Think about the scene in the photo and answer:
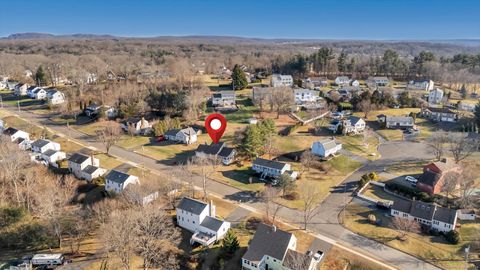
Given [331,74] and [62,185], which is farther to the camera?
[331,74]

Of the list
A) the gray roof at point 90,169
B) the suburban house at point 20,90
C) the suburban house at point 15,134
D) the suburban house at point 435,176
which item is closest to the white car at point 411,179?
the suburban house at point 435,176

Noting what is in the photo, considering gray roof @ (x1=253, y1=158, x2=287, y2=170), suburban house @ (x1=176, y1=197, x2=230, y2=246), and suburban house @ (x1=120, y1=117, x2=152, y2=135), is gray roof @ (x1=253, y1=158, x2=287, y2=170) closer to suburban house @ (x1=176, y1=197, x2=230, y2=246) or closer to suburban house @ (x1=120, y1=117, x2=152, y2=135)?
suburban house @ (x1=176, y1=197, x2=230, y2=246)

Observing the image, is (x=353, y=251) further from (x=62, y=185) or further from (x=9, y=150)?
(x=9, y=150)

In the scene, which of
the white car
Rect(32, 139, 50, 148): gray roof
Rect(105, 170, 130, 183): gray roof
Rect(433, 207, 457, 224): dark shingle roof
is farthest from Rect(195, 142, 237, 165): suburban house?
Rect(433, 207, 457, 224): dark shingle roof

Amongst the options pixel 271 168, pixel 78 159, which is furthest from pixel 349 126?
pixel 78 159

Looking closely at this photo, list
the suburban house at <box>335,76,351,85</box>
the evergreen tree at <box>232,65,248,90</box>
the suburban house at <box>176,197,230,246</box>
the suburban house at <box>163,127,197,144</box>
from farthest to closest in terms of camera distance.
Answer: the suburban house at <box>335,76,351,85</box>
the evergreen tree at <box>232,65,248,90</box>
the suburban house at <box>163,127,197,144</box>
the suburban house at <box>176,197,230,246</box>

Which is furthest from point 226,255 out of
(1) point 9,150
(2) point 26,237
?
(1) point 9,150

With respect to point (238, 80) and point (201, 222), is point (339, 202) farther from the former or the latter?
point (238, 80)
